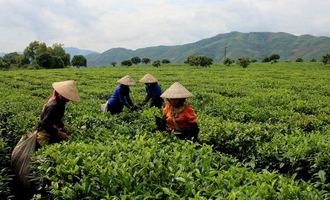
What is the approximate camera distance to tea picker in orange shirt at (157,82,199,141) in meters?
7.21

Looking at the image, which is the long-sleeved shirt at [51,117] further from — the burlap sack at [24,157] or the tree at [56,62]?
the tree at [56,62]

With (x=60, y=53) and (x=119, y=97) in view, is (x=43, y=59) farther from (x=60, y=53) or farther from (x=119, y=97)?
(x=119, y=97)

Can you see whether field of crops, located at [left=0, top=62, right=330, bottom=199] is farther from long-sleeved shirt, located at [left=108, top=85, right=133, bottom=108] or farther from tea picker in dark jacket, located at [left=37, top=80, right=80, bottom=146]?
long-sleeved shirt, located at [left=108, top=85, right=133, bottom=108]

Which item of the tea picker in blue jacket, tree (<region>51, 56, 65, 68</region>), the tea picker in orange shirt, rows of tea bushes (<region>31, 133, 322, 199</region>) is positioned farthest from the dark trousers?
tree (<region>51, 56, 65, 68</region>)

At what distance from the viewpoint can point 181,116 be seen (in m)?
7.28

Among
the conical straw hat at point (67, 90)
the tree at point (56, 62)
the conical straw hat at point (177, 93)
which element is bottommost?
the tree at point (56, 62)

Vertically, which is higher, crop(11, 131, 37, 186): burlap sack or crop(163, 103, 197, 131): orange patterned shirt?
crop(163, 103, 197, 131): orange patterned shirt

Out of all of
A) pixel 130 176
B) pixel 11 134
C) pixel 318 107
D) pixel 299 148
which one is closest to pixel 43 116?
pixel 11 134

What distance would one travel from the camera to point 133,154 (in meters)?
5.18

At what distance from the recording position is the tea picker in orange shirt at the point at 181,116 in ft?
23.7

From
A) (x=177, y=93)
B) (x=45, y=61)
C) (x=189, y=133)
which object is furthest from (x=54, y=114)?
(x=45, y=61)

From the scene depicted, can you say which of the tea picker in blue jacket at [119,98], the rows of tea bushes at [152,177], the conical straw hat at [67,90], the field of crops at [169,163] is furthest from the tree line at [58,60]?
the rows of tea bushes at [152,177]

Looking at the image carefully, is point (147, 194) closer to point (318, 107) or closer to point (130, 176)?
point (130, 176)

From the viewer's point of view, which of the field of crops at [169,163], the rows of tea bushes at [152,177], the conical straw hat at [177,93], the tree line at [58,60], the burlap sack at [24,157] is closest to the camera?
the rows of tea bushes at [152,177]
